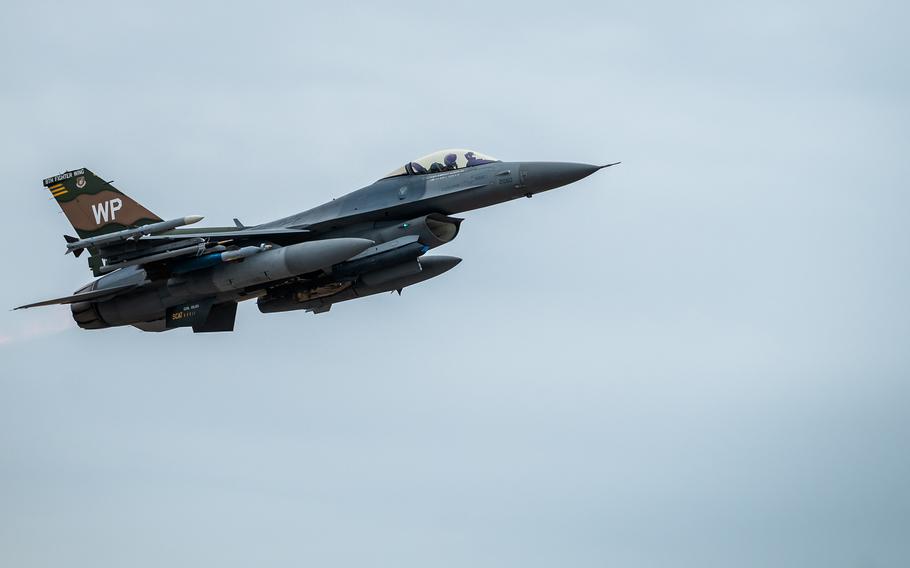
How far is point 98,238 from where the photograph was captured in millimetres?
26656

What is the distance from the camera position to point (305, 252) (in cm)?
2623

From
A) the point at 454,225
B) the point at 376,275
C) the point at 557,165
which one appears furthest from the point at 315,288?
the point at 557,165

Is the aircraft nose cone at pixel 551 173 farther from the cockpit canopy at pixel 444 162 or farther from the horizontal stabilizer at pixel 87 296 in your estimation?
the horizontal stabilizer at pixel 87 296

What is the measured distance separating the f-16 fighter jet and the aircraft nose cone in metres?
0.02

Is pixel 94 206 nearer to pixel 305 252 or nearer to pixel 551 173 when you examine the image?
pixel 305 252

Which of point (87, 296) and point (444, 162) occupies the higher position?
point (444, 162)

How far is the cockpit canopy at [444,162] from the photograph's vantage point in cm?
2775

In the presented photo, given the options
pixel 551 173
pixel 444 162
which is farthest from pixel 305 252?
pixel 551 173

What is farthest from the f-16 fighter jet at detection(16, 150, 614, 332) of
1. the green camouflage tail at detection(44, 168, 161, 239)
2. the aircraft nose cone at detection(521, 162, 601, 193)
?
the green camouflage tail at detection(44, 168, 161, 239)

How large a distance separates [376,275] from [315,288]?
143 cm

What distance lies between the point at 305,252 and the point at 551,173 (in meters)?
5.06

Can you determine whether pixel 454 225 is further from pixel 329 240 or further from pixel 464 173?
pixel 329 240

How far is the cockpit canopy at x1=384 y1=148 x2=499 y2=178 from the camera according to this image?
91.0 feet

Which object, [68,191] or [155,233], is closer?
[155,233]
